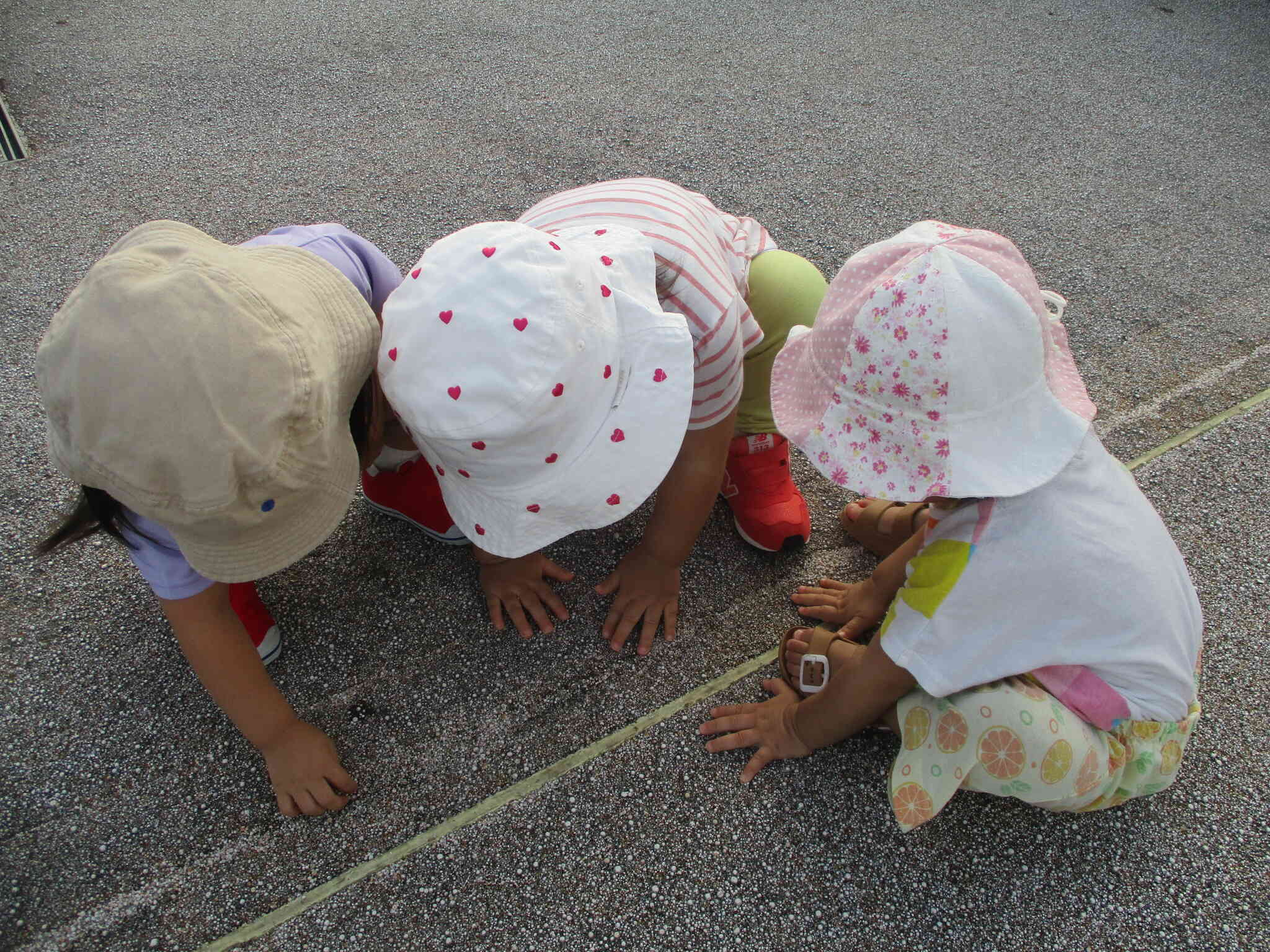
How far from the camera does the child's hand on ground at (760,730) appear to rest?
1030 mm

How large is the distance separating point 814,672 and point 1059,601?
12.8 inches

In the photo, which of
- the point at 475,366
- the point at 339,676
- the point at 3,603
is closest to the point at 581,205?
the point at 475,366

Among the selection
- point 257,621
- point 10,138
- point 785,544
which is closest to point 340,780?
point 257,621

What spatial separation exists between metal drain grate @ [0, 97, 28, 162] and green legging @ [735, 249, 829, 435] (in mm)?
1907

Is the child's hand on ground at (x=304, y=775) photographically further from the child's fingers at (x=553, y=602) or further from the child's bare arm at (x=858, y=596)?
the child's bare arm at (x=858, y=596)

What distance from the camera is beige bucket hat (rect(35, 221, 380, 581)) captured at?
69 centimetres

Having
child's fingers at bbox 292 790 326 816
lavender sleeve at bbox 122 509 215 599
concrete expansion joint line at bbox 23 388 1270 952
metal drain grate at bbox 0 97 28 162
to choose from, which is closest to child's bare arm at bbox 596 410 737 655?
concrete expansion joint line at bbox 23 388 1270 952

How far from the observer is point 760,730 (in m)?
1.05

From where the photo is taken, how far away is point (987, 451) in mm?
838

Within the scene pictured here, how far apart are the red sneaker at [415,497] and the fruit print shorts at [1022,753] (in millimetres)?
715

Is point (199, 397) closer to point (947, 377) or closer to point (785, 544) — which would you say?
point (947, 377)

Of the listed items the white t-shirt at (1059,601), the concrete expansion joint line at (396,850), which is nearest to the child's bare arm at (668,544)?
the concrete expansion joint line at (396,850)

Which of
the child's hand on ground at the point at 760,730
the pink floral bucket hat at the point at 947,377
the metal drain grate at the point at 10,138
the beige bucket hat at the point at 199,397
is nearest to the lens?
the beige bucket hat at the point at 199,397

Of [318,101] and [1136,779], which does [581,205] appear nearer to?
[1136,779]
